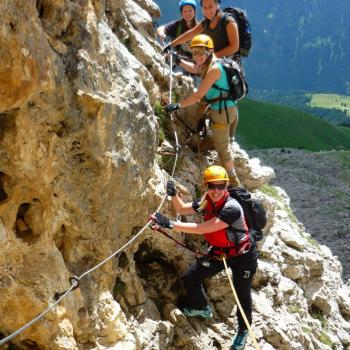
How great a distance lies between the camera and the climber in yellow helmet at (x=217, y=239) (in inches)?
428

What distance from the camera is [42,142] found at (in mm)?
8266

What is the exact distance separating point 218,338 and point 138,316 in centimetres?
273

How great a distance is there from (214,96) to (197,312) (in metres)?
5.78

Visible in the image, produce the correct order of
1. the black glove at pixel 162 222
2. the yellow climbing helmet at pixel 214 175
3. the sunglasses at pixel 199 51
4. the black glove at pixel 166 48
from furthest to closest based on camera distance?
the black glove at pixel 166 48
the sunglasses at pixel 199 51
the black glove at pixel 162 222
the yellow climbing helmet at pixel 214 175

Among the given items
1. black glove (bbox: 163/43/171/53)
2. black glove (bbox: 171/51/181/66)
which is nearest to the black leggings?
black glove (bbox: 171/51/181/66)

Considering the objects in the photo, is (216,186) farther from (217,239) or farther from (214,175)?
(217,239)

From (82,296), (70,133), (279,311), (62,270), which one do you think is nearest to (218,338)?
(279,311)

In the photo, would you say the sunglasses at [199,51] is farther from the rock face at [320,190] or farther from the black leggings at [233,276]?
the rock face at [320,190]

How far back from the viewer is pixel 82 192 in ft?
30.5

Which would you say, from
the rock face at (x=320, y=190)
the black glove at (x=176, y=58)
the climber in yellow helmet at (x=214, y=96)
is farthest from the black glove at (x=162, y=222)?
the rock face at (x=320, y=190)

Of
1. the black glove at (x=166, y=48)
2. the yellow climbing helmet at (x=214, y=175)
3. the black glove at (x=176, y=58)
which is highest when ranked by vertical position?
the black glove at (x=166, y=48)

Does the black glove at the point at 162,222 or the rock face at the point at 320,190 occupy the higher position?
the black glove at the point at 162,222

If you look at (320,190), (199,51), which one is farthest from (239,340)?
(320,190)

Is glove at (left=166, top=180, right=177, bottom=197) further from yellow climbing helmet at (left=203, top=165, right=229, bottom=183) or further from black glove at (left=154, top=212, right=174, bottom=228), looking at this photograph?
yellow climbing helmet at (left=203, top=165, right=229, bottom=183)
